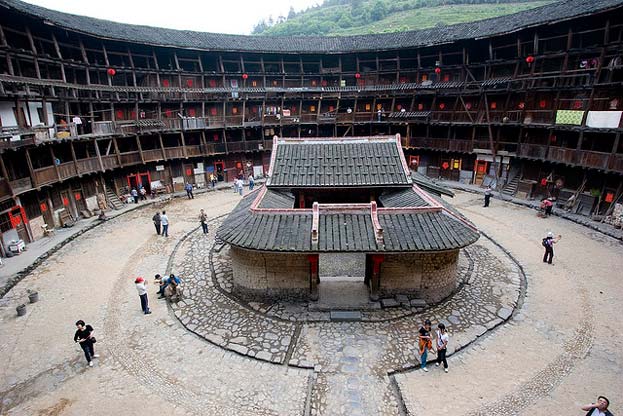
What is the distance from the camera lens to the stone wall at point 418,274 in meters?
16.1

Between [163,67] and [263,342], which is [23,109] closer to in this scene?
[163,67]

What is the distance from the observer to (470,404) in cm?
1106

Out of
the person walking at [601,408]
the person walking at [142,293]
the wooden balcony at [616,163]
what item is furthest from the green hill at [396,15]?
the person walking at [601,408]

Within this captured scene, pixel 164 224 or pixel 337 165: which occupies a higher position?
pixel 337 165

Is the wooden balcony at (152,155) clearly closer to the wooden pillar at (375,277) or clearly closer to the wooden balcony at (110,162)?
the wooden balcony at (110,162)

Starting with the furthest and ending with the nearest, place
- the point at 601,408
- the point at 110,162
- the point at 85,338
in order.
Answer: the point at 110,162 → the point at 85,338 → the point at 601,408

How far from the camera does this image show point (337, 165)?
68.4 ft

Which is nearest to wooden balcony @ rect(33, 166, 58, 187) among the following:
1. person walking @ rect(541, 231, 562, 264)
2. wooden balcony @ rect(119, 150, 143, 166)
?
wooden balcony @ rect(119, 150, 143, 166)

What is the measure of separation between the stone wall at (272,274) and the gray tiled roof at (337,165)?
17.1 feet

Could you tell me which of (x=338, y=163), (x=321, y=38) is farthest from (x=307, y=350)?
(x=321, y=38)

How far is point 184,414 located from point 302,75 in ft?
142

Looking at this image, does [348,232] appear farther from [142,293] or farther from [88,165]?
[88,165]

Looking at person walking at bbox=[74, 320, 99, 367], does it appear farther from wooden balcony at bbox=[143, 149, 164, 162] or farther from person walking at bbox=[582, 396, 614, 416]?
wooden balcony at bbox=[143, 149, 164, 162]

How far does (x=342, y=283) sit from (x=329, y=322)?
3.07 meters
